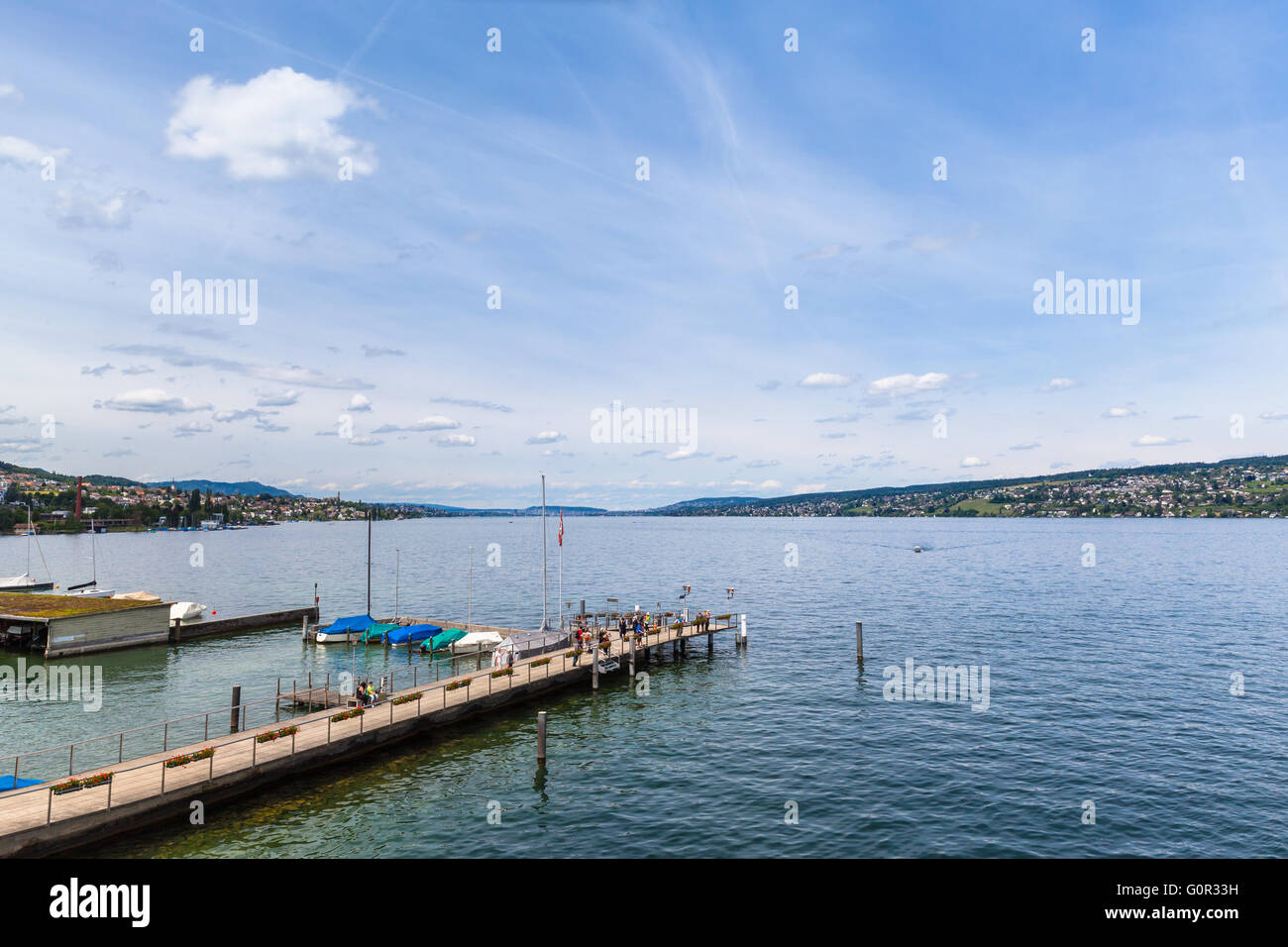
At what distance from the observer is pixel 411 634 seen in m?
62.4

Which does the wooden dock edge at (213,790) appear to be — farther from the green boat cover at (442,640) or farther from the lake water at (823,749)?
the green boat cover at (442,640)

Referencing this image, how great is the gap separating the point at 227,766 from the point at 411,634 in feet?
108

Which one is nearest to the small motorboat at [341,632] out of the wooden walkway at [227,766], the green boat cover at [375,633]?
the green boat cover at [375,633]

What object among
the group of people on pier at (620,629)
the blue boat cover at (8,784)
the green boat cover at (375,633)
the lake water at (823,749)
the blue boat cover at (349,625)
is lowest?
the lake water at (823,749)

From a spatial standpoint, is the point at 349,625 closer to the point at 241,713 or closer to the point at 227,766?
the point at 241,713

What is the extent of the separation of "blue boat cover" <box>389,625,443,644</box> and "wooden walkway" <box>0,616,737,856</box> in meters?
17.6

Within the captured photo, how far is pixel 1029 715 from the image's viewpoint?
41562 millimetres

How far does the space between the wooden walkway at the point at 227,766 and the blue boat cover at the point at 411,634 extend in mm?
17632

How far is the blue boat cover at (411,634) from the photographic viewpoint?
6222 centimetres
